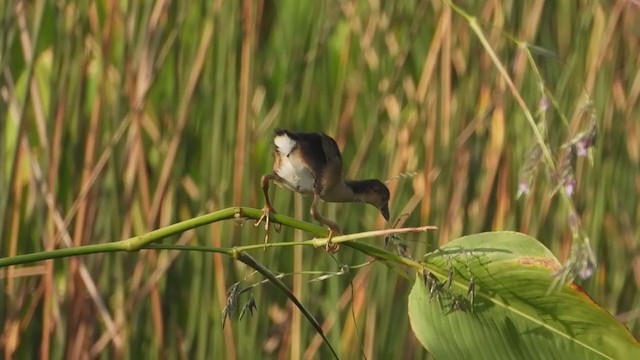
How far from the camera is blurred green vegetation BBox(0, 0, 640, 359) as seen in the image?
1578 millimetres

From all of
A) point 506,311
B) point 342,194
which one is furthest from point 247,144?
point 506,311

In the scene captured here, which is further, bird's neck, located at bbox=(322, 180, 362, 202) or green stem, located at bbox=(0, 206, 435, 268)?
bird's neck, located at bbox=(322, 180, 362, 202)

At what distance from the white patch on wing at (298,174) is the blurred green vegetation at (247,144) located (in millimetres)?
655

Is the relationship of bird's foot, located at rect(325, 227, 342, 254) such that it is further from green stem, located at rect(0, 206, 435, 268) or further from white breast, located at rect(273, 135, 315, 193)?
white breast, located at rect(273, 135, 315, 193)

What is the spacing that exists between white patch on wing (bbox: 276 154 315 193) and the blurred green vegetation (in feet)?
2.15

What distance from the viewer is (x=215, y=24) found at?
1.57 metres

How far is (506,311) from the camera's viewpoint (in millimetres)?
786

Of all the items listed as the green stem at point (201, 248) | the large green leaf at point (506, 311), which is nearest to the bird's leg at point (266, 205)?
the green stem at point (201, 248)

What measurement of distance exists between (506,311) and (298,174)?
0.66ft

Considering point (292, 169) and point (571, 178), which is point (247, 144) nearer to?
point (292, 169)

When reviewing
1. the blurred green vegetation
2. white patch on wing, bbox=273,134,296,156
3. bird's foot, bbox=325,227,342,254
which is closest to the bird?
white patch on wing, bbox=273,134,296,156

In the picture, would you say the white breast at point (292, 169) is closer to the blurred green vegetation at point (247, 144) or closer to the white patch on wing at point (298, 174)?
the white patch on wing at point (298, 174)

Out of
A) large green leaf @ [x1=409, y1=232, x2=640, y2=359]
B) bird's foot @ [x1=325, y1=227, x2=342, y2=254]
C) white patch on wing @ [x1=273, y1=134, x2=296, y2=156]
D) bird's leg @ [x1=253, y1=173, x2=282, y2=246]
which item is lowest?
large green leaf @ [x1=409, y1=232, x2=640, y2=359]

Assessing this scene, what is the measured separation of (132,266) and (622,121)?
2.64 feet
